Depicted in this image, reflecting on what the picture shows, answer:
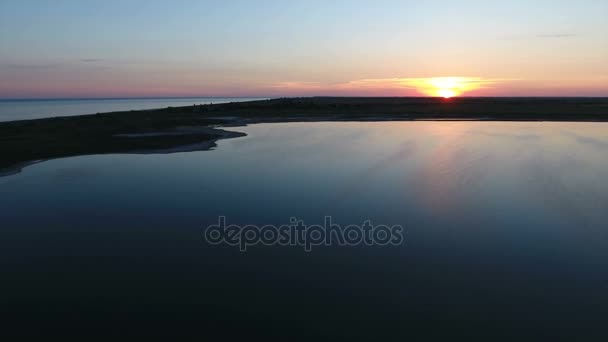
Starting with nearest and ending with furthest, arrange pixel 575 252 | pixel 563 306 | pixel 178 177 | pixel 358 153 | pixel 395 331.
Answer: pixel 395 331
pixel 563 306
pixel 575 252
pixel 178 177
pixel 358 153

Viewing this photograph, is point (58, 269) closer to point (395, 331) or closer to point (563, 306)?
point (395, 331)

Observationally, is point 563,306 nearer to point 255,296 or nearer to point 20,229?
point 255,296

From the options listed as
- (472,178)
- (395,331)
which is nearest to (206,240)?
(395,331)

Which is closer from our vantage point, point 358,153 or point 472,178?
point 472,178

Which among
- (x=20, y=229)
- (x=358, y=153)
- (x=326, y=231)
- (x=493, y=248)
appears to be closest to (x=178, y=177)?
(x=20, y=229)

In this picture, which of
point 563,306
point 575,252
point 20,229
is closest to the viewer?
point 563,306

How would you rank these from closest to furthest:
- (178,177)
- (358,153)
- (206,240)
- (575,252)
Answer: (575,252), (206,240), (178,177), (358,153)
